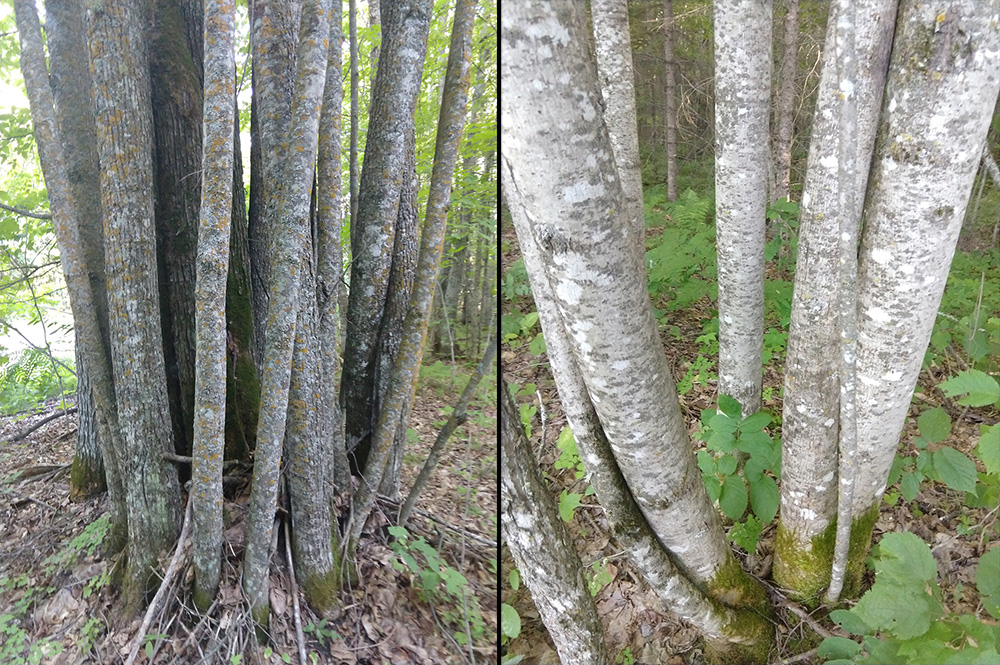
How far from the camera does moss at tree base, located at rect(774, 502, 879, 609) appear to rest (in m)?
2.41

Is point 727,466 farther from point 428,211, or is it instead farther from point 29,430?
point 29,430

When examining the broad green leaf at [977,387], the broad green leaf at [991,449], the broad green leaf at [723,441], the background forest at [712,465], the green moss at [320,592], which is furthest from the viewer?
the green moss at [320,592]

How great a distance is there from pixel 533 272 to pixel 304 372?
4.56 ft

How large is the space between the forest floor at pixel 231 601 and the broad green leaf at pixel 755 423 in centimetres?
152

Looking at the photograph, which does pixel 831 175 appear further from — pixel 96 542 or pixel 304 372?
pixel 96 542

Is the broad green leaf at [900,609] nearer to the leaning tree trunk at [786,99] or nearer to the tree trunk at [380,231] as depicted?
the tree trunk at [380,231]

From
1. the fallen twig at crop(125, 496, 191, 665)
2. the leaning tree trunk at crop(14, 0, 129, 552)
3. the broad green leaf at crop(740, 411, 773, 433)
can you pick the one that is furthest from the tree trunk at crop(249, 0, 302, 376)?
the broad green leaf at crop(740, 411, 773, 433)

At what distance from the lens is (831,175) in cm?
192

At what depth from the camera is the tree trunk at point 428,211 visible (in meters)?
2.79

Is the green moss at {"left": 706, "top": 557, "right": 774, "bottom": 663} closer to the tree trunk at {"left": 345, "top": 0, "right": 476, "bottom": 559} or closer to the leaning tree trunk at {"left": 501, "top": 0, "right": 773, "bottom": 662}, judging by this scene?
the leaning tree trunk at {"left": 501, "top": 0, "right": 773, "bottom": 662}

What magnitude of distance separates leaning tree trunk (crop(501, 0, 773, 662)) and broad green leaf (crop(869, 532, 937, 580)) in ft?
1.82

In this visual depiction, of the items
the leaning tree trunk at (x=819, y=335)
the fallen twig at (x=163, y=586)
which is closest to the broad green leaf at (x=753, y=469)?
the leaning tree trunk at (x=819, y=335)

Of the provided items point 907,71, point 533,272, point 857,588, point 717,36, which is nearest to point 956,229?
point 907,71

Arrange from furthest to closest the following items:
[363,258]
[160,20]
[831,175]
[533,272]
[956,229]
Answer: [363,258] → [160,20] → [831,175] → [956,229] → [533,272]
